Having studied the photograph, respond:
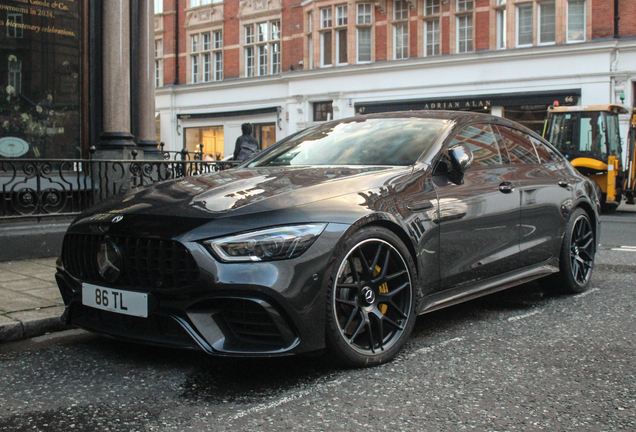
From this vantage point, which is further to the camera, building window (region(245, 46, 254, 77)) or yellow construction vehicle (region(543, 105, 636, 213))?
building window (region(245, 46, 254, 77))

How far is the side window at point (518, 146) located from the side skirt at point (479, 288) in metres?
0.83

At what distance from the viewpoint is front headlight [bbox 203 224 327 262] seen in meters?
3.27

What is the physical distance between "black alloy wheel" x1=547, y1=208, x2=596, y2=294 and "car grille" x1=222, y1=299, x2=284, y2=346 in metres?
3.21

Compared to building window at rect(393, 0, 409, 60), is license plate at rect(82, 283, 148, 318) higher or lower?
lower

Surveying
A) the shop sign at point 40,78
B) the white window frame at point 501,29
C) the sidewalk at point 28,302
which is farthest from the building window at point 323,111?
the sidewalk at point 28,302

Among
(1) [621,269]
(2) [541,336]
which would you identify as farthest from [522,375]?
(1) [621,269]

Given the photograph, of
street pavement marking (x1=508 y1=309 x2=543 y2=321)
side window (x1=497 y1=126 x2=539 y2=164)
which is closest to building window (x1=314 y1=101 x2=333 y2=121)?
side window (x1=497 y1=126 x2=539 y2=164)

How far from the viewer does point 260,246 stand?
130 inches

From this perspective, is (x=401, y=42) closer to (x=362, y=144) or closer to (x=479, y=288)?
(x=362, y=144)

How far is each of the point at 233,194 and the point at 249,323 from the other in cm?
77

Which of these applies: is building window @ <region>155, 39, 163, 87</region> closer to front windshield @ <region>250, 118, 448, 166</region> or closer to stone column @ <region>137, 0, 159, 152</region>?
stone column @ <region>137, 0, 159, 152</region>

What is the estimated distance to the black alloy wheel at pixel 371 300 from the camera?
11.6 ft

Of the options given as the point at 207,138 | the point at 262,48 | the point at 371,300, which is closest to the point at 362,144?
the point at 371,300

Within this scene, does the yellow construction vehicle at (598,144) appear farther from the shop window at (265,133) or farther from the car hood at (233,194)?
the shop window at (265,133)
